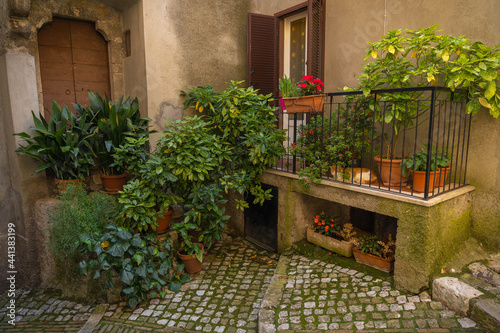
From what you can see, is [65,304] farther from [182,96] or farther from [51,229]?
[182,96]

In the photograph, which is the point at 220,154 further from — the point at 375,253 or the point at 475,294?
the point at 475,294

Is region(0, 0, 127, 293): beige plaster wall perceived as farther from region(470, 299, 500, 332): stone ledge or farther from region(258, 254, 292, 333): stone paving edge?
region(470, 299, 500, 332): stone ledge

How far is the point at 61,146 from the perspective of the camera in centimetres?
443

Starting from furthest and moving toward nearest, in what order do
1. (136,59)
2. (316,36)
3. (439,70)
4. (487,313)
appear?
(136,59)
(316,36)
(439,70)
(487,313)

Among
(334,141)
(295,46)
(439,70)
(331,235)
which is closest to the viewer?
(439,70)

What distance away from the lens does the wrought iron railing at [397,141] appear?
348 cm

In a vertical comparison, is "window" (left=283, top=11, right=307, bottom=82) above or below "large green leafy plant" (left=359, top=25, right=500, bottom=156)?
above

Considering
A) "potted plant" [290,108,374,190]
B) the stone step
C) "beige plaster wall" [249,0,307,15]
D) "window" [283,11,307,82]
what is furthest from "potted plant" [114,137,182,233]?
"beige plaster wall" [249,0,307,15]

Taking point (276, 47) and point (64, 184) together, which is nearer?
point (64, 184)

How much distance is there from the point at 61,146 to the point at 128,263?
6.32 ft

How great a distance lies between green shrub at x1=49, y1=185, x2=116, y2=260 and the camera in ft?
13.1

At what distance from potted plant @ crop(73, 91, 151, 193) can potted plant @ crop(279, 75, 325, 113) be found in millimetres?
2167

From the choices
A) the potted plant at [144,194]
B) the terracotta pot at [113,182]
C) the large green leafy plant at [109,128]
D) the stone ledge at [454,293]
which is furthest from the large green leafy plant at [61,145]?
the stone ledge at [454,293]

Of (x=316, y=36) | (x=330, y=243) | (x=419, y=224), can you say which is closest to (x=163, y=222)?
(x=330, y=243)
